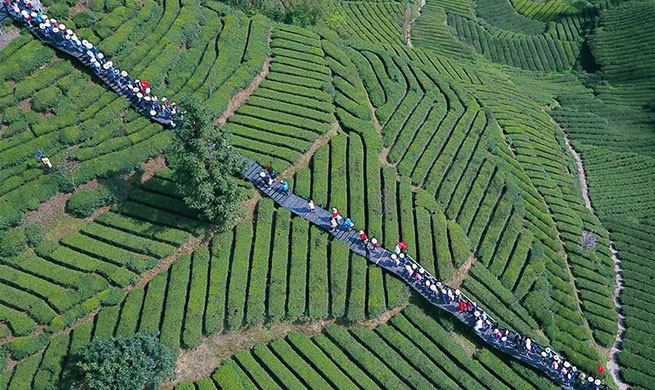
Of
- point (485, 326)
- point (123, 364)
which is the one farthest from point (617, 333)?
point (123, 364)

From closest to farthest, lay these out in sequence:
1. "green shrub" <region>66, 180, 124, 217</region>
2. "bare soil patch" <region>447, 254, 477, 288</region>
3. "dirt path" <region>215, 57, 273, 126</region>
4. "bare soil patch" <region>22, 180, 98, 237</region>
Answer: "bare soil patch" <region>22, 180, 98, 237</region>
"green shrub" <region>66, 180, 124, 217</region>
"bare soil patch" <region>447, 254, 477, 288</region>
"dirt path" <region>215, 57, 273, 126</region>

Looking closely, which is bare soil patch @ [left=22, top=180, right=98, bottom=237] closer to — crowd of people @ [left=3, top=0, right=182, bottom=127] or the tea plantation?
the tea plantation

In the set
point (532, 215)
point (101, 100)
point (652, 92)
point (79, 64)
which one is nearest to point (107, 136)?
point (101, 100)

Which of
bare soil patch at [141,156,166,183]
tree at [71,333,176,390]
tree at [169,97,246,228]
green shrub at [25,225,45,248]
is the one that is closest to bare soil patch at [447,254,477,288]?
tree at [169,97,246,228]

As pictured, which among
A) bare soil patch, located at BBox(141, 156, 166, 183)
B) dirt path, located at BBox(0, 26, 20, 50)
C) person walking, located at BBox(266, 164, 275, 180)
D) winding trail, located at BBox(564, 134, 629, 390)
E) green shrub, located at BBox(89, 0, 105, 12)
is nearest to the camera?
bare soil patch, located at BBox(141, 156, 166, 183)

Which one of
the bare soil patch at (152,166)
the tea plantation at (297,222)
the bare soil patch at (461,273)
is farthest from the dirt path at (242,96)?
the bare soil patch at (461,273)

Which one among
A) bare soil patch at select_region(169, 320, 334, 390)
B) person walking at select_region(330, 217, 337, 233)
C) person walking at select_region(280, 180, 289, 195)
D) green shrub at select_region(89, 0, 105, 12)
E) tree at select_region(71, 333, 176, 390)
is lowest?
bare soil patch at select_region(169, 320, 334, 390)

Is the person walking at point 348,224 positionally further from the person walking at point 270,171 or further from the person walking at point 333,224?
the person walking at point 270,171

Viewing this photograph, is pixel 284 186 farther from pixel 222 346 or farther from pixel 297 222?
pixel 222 346
